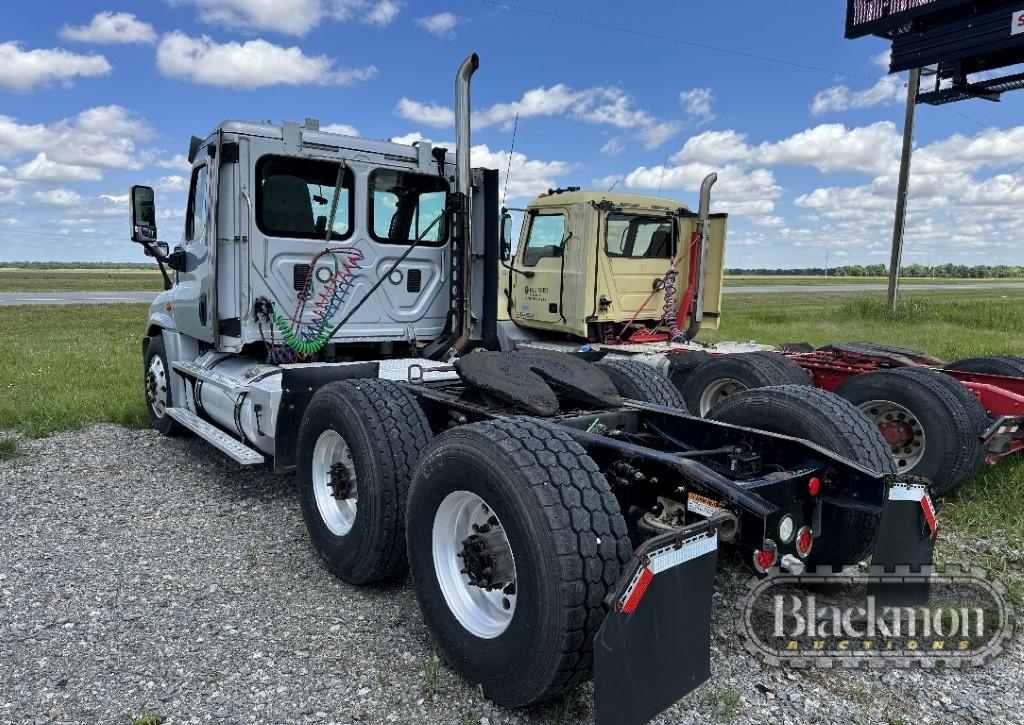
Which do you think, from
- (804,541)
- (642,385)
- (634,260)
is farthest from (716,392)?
(804,541)

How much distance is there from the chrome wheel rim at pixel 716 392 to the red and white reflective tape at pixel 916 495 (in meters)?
3.36

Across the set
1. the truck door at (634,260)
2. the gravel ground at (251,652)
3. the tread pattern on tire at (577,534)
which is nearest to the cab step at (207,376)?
the gravel ground at (251,652)

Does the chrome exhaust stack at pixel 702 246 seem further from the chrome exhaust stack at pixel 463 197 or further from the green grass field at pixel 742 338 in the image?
the green grass field at pixel 742 338

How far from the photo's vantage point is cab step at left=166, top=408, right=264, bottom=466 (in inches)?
187

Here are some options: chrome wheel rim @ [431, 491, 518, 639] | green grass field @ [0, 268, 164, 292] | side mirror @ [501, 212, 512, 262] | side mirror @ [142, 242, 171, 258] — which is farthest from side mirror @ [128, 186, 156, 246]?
green grass field @ [0, 268, 164, 292]

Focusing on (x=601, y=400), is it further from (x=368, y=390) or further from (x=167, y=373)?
(x=167, y=373)

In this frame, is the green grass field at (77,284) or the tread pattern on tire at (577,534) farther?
the green grass field at (77,284)

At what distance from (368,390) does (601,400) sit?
1.23 m

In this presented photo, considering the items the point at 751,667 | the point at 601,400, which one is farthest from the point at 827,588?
the point at 601,400

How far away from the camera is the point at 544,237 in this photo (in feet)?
28.8

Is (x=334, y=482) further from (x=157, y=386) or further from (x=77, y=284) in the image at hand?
(x=77, y=284)

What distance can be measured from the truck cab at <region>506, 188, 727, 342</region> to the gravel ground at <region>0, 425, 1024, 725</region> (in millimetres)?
4679

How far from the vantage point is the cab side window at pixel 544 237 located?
8578 millimetres

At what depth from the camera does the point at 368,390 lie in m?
3.84
